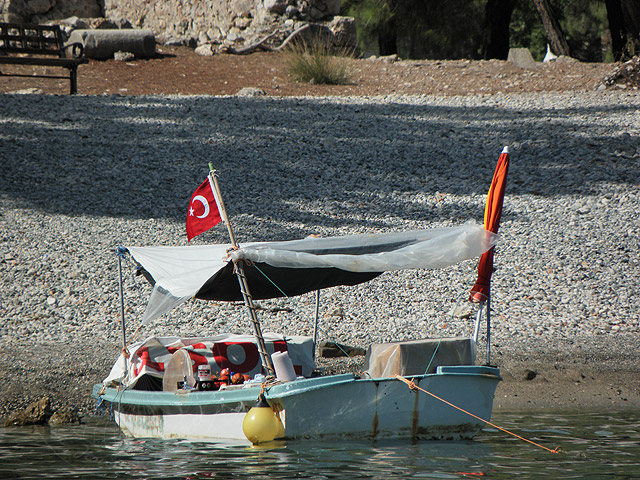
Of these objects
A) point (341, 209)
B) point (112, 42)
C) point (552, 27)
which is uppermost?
point (552, 27)

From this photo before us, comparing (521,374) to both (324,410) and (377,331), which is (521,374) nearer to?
(377,331)

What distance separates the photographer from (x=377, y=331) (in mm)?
10664

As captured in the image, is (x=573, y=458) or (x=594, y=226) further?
(x=594, y=226)

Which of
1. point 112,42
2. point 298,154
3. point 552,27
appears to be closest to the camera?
point 298,154

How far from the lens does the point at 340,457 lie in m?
6.57

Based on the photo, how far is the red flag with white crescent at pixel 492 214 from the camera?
722cm

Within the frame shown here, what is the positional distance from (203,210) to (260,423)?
2.23m

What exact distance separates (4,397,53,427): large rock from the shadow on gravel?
239 inches

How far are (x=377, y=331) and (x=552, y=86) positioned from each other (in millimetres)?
12813

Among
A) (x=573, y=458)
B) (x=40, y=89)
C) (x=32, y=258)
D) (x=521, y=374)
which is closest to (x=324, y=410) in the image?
(x=573, y=458)

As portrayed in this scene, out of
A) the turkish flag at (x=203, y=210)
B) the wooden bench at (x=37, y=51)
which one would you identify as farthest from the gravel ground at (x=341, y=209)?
the turkish flag at (x=203, y=210)

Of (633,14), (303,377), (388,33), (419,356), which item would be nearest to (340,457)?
(303,377)

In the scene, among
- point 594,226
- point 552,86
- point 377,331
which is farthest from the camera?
point 552,86

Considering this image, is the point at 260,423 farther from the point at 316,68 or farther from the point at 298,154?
the point at 316,68
